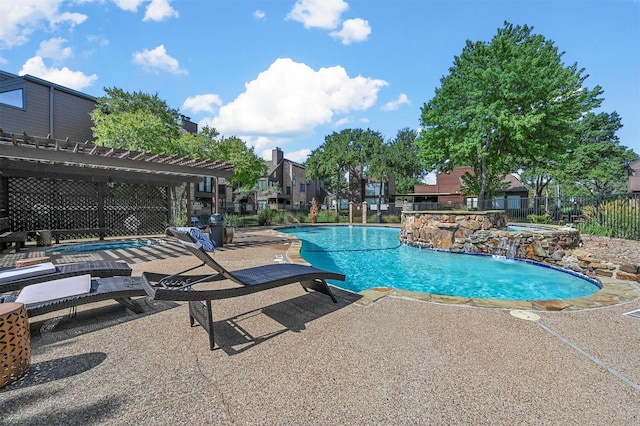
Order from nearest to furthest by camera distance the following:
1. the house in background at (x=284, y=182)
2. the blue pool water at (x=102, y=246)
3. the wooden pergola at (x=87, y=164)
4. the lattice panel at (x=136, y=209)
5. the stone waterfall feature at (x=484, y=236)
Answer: the wooden pergola at (x=87, y=164), the stone waterfall feature at (x=484, y=236), the blue pool water at (x=102, y=246), the lattice panel at (x=136, y=209), the house in background at (x=284, y=182)

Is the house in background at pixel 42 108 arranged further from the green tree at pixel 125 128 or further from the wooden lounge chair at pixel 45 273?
the wooden lounge chair at pixel 45 273

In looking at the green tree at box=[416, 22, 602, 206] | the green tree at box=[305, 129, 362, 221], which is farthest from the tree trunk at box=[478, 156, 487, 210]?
the green tree at box=[305, 129, 362, 221]

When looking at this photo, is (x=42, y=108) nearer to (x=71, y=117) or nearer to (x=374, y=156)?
(x=71, y=117)

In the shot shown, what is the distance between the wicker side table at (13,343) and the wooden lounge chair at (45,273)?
158 cm

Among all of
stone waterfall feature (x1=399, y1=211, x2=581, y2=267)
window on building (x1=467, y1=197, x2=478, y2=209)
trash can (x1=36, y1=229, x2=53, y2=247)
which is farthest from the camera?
window on building (x1=467, y1=197, x2=478, y2=209)

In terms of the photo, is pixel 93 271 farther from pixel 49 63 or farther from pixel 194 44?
pixel 49 63

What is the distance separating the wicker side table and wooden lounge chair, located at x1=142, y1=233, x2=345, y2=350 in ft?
2.64

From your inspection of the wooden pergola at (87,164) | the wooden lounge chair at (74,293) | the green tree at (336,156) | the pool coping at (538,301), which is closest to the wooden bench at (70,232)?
the wooden pergola at (87,164)

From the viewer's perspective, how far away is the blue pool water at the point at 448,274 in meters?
5.78

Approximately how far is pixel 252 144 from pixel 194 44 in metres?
11.6

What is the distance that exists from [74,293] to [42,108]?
18.5 meters

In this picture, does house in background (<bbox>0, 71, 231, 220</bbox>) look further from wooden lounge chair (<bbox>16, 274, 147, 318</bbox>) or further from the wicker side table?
the wicker side table

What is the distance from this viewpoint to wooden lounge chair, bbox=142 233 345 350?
252cm

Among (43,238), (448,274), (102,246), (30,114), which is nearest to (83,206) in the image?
(43,238)
